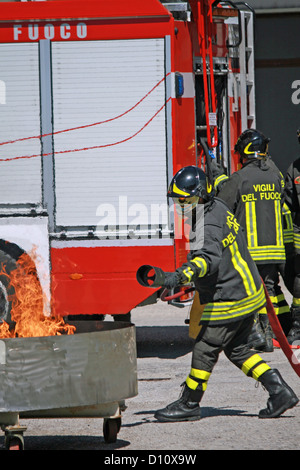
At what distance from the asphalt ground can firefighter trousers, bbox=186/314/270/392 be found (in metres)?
0.27

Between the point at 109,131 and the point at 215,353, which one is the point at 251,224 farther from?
the point at 215,353

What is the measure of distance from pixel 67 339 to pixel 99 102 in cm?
399

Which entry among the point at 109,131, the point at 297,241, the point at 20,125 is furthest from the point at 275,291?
the point at 20,125

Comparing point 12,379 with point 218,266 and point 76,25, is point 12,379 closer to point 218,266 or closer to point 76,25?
point 218,266

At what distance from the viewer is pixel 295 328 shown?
10.1m

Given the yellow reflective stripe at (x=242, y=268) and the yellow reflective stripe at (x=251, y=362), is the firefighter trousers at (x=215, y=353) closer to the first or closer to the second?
the yellow reflective stripe at (x=251, y=362)

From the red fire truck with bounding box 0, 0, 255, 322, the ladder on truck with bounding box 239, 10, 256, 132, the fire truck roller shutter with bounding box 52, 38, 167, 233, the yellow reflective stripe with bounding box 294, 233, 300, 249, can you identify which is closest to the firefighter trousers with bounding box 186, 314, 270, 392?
the red fire truck with bounding box 0, 0, 255, 322

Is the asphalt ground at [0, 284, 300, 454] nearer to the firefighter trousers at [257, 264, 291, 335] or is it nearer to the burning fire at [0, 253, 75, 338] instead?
the burning fire at [0, 253, 75, 338]

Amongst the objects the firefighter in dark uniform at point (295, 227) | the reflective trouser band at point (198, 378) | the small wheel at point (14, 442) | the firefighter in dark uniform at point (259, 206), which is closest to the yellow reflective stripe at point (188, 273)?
the reflective trouser band at point (198, 378)

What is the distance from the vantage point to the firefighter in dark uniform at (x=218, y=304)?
268 inches

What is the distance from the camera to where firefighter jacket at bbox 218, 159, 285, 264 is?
32.2ft

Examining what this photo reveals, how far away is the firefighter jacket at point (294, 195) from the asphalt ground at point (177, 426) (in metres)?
1.41

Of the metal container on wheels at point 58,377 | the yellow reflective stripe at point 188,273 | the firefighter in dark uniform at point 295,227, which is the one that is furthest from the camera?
the firefighter in dark uniform at point 295,227

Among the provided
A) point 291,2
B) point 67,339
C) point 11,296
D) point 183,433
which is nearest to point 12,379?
point 67,339
